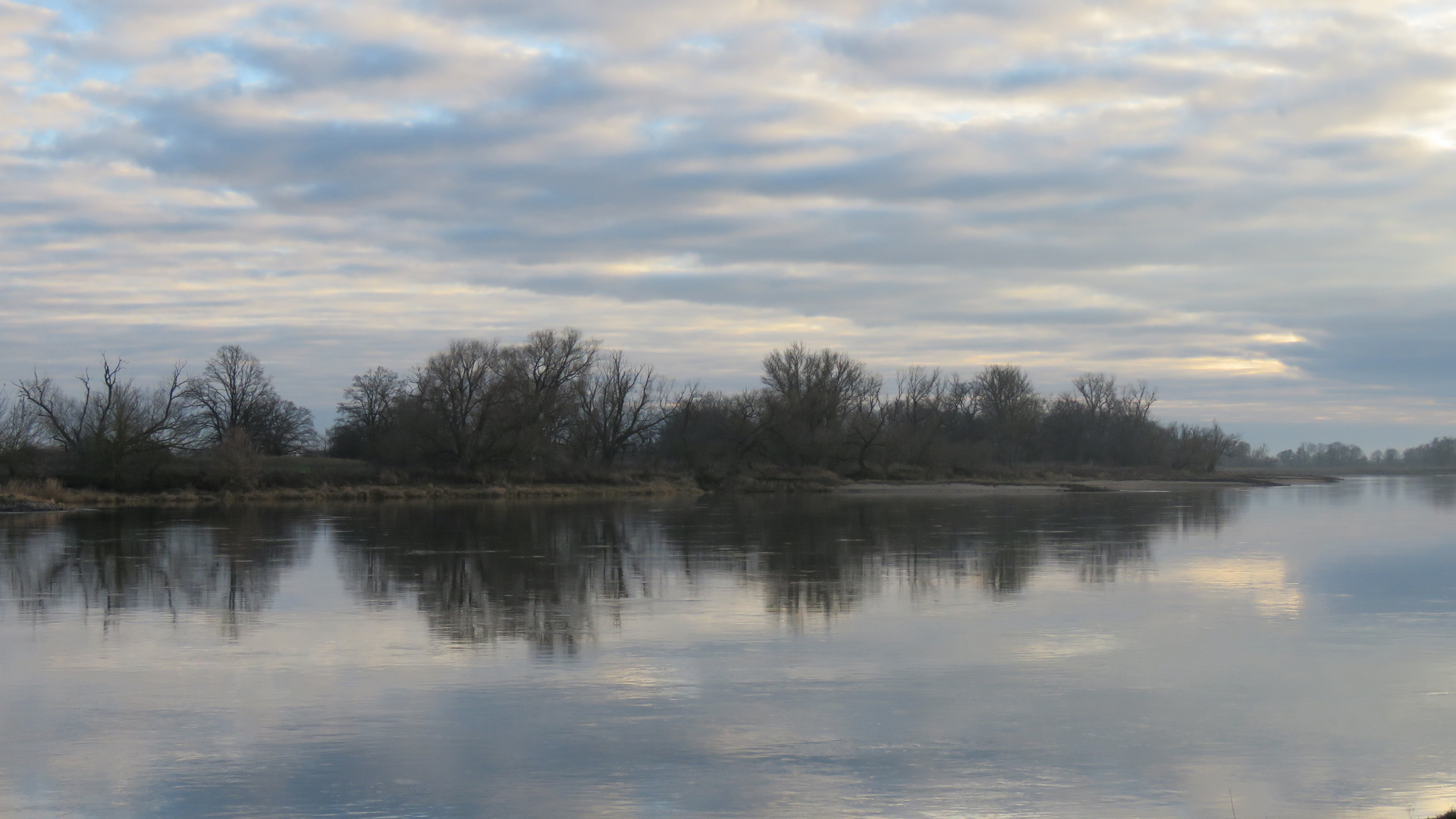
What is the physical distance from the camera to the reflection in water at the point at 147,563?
1664 cm

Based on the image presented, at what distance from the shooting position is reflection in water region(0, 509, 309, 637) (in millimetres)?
16641

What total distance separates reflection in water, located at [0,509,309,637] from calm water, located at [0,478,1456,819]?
0.18 metres

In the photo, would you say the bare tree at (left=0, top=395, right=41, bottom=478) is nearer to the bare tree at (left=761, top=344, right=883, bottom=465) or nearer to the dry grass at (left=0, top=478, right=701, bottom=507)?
the dry grass at (left=0, top=478, right=701, bottom=507)

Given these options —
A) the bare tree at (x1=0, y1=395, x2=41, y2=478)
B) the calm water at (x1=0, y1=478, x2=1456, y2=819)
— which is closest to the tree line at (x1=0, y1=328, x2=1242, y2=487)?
the bare tree at (x1=0, y1=395, x2=41, y2=478)

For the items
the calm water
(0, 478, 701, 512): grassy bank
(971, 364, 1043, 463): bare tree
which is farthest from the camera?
(971, 364, 1043, 463): bare tree

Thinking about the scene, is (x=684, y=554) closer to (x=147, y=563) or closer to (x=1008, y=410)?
(x=147, y=563)

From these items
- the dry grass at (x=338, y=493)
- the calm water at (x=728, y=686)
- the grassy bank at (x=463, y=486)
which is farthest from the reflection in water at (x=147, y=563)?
the grassy bank at (x=463, y=486)

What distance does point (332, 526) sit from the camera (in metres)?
34.4

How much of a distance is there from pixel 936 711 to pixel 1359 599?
10.2 meters

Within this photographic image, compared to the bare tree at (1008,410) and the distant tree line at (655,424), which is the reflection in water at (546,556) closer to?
the distant tree line at (655,424)

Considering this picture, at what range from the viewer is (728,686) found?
10516mm

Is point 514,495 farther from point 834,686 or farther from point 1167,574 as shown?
point 834,686

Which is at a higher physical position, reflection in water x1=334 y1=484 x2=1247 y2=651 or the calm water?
the calm water

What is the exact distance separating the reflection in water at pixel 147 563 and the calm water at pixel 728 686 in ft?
0.60
